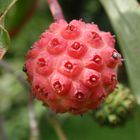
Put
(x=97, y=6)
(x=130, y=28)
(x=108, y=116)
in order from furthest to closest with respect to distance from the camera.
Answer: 1. (x=97, y=6)
2. (x=108, y=116)
3. (x=130, y=28)

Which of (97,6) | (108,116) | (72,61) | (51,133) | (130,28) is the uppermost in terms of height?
(72,61)

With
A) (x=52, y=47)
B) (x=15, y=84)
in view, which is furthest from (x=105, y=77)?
(x=15, y=84)

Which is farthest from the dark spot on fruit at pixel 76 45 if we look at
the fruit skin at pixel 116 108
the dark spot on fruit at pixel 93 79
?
the fruit skin at pixel 116 108

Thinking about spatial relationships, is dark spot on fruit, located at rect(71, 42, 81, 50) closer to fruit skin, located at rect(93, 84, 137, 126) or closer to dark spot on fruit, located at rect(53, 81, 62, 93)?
dark spot on fruit, located at rect(53, 81, 62, 93)

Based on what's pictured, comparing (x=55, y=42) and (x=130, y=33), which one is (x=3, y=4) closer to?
(x=55, y=42)

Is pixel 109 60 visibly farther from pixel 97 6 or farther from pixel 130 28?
pixel 97 6
